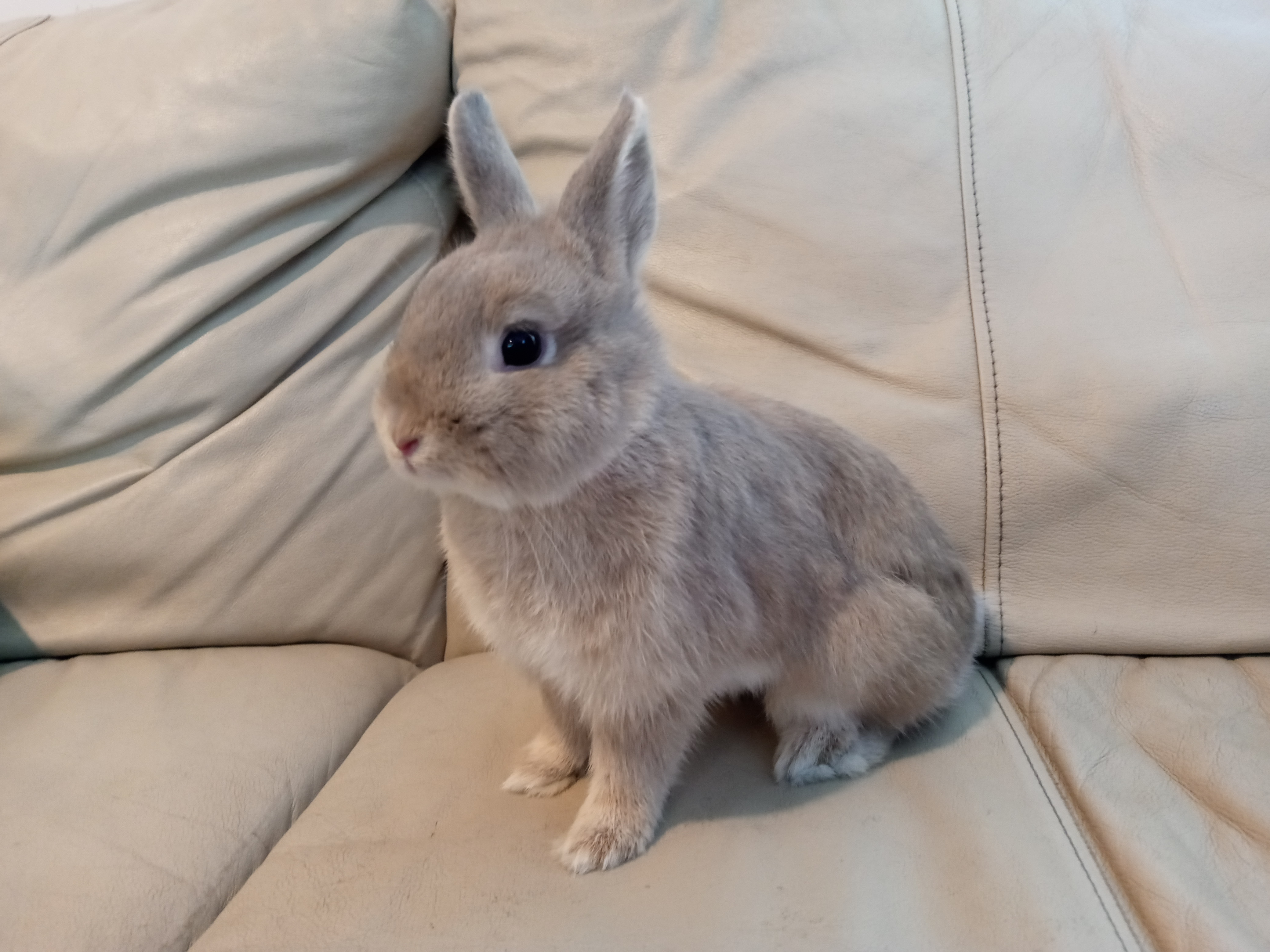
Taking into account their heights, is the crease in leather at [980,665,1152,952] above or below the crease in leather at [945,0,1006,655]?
A: below

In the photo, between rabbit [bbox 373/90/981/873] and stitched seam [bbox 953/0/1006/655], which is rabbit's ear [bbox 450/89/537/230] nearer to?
rabbit [bbox 373/90/981/873]

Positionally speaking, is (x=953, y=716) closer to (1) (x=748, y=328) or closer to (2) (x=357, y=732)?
(1) (x=748, y=328)

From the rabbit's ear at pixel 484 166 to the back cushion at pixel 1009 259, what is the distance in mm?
424

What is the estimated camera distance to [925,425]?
1.31 meters

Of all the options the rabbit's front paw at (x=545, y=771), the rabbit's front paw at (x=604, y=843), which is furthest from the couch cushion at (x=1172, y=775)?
the rabbit's front paw at (x=545, y=771)

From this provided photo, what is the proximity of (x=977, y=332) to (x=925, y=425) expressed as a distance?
0.53 feet

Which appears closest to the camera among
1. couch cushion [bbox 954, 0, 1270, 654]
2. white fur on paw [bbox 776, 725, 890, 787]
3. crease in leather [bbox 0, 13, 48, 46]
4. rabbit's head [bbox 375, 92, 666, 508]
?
rabbit's head [bbox 375, 92, 666, 508]

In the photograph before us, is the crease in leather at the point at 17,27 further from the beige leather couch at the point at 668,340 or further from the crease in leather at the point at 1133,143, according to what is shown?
the crease in leather at the point at 1133,143

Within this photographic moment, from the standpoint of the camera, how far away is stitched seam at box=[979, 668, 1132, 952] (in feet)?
2.76

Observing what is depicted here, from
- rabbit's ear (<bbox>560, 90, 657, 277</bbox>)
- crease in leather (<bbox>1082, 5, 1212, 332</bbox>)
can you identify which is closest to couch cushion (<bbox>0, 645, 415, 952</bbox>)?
rabbit's ear (<bbox>560, 90, 657, 277</bbox>)

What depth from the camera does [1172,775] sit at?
1.03 m

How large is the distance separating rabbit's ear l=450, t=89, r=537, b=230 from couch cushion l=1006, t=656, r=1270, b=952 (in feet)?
3.14

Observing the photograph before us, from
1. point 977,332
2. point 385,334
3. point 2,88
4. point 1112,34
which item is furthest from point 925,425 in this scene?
point 2,88

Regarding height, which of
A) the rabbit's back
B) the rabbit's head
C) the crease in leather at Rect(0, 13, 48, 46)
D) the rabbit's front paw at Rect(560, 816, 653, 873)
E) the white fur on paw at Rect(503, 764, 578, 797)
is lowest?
the white fur on paw at Rect(503, 764, 578, 797)
